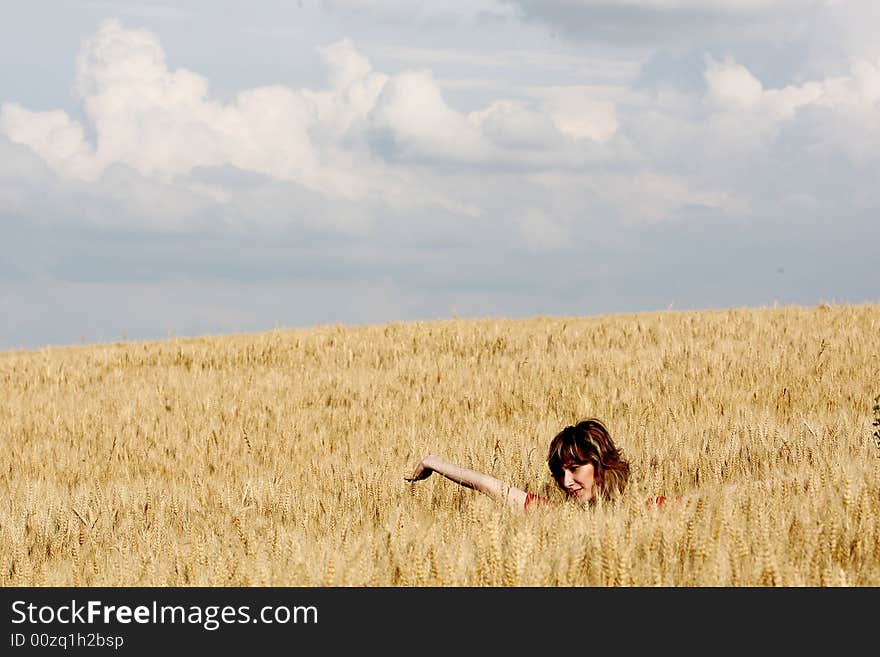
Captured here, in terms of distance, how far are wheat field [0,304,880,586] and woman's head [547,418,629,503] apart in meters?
0.30

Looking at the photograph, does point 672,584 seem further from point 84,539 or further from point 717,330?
point 717,330

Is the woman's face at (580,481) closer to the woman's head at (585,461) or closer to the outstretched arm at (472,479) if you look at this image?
the woman's head at (585,461)

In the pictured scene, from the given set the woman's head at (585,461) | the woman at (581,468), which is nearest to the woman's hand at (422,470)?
the woman at (581,468)

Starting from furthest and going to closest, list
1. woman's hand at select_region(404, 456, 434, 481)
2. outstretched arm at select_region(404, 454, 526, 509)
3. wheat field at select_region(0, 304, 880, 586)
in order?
woman's hand at select_region(404, 456, 434, 481) < outstretched arm at select_region(404, 454, 526, 509) < wheat field at select_region(0, 304, 880, 586)

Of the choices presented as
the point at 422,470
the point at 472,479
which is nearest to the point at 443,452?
the point at 422,470

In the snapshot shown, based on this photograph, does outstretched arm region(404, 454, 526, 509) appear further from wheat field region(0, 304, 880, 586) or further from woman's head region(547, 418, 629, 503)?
woman's head region(547, 418, 629, 503)

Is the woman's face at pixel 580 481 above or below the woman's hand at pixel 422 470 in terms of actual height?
below

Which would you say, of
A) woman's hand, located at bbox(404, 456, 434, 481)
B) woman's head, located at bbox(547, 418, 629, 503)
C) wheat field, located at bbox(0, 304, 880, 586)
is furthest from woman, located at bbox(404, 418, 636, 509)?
wheat field, located at bbox(0, 304, 880, 586)

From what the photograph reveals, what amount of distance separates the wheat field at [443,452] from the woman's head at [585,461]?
0.30m

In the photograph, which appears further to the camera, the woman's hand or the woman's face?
the woman's hand

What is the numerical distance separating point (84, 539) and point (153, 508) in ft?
2.90

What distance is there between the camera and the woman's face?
546 cm

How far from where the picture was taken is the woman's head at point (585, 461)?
5426mm

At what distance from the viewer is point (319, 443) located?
9.32m
